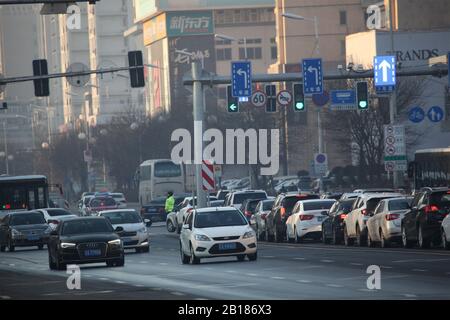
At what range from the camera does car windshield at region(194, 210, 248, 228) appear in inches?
1492

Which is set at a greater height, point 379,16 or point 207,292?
point 379,16

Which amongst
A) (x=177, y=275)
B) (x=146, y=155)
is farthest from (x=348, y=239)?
(x=146, y=155)

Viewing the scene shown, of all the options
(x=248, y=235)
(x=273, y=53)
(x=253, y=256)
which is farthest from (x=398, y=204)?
(x=273, y=53)

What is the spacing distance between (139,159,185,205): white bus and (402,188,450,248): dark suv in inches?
2285

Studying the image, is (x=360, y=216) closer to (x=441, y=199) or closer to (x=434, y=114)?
(x=441, y=199)

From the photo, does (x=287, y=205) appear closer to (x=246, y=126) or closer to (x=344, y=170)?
(x=344, y=170)

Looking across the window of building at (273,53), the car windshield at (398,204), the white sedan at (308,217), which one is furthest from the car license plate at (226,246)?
the window of building at (273,53)

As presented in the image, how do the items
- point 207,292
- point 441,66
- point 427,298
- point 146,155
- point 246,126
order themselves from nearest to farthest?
point 427,298 < point 207,292 < point 441,66 < point 246,126 < point 146,155

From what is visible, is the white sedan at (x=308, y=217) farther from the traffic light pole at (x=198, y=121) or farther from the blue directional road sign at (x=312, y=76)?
the traffic light pole at (x=198, y=121)

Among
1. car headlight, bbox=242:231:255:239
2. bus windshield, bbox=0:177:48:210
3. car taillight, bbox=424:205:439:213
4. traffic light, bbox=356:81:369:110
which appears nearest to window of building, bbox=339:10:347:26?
bus windshield, bbox=0:177:48:210

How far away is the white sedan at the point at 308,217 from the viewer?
5025 cm

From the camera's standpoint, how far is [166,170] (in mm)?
99562
